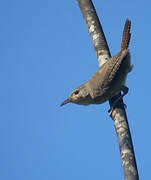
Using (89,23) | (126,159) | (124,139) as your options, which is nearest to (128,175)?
(126,159)

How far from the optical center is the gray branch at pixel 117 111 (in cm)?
288

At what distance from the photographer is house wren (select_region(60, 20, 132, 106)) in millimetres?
4227

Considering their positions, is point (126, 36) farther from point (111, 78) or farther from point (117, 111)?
point (117, 111)

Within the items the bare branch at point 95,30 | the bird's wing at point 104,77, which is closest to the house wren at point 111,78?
the bird's wing at point 104,77

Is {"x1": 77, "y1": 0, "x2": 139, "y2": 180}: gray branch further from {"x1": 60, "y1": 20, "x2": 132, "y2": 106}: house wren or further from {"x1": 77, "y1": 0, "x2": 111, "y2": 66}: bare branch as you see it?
{"x1": 60, "y1": 20, "x2": 132, "y2": 106}: house wren

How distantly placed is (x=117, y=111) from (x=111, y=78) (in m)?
0.99

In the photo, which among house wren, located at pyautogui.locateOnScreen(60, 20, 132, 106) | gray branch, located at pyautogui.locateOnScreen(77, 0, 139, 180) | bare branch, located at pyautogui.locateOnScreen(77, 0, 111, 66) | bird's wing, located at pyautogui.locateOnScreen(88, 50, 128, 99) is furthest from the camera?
house wren, located at pyautogui.locateOnScreen(60, 20, 132, 106)

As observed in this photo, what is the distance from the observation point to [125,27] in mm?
4598

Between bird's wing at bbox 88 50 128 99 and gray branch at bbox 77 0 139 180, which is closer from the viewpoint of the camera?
gray branch at bbox 77 0 139 180

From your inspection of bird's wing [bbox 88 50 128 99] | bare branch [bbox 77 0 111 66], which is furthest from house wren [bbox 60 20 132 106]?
bare branch [bbox 77 0 111 66]

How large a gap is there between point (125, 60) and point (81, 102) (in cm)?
98

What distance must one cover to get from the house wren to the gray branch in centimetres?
19

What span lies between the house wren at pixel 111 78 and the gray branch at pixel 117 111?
0.63ft

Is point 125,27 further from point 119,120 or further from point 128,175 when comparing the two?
point 128,175
